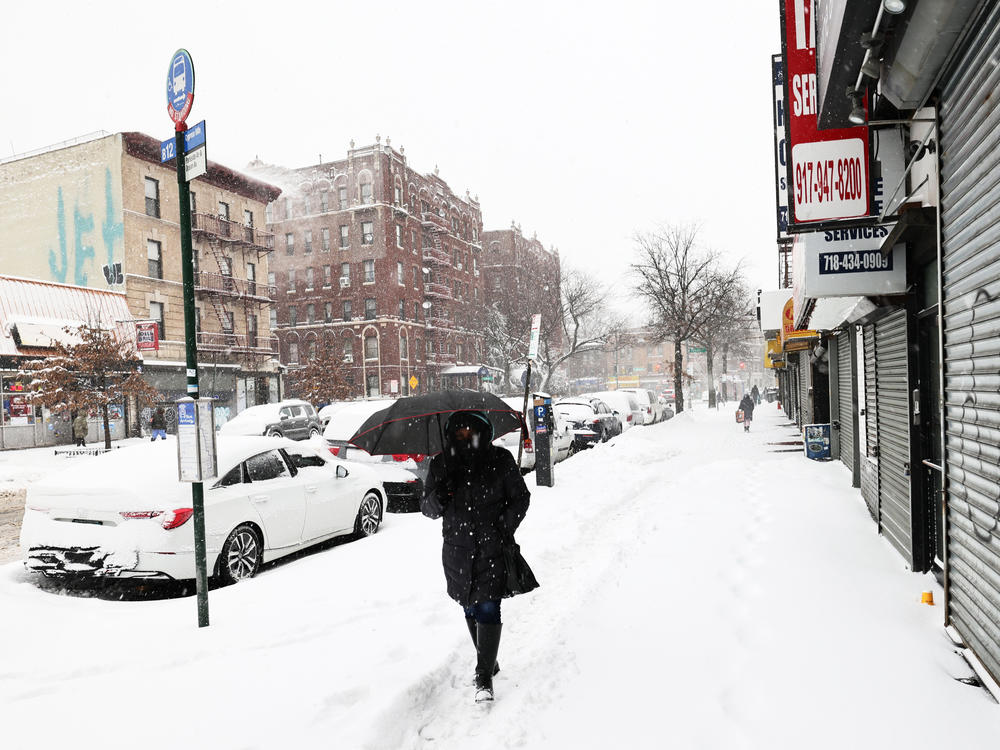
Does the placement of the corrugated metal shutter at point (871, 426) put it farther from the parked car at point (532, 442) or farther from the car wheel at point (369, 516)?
the parked car at point (532, 442)

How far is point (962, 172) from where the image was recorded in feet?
12.8

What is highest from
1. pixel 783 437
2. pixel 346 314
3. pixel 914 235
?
pixel 346 314

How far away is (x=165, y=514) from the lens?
5988 millimetres

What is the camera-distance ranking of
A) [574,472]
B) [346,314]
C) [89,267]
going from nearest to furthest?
[574,472]
[89,267]
[346,314]

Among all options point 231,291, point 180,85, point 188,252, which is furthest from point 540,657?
point 231,291

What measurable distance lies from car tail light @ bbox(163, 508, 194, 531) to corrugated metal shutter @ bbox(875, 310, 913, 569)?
21.1 feet

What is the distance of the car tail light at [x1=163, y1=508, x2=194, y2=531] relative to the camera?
5.97 meters

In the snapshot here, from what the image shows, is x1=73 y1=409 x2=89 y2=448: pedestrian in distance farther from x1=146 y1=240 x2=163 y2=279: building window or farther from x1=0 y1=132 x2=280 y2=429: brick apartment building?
x1=146 y1=240 x2=163 y2=279: building window

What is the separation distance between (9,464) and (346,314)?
33983 mm

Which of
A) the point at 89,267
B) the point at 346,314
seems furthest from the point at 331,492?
the point at 346,314

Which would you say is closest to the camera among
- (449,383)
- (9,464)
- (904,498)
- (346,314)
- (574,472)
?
(904,498)

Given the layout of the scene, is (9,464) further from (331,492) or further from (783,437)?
(783,437)

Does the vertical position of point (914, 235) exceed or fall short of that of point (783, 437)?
it exceeds it

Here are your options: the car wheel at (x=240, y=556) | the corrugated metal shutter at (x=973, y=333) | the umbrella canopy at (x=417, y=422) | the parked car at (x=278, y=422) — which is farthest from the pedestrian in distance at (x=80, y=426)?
the corrugated metal shutter at (x=973, y=333)
